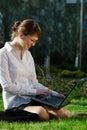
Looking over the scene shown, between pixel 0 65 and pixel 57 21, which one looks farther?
pixel 57 21

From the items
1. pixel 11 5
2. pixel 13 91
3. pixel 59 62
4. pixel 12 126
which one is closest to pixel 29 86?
pixel 13 91

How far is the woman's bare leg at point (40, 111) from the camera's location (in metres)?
6.60

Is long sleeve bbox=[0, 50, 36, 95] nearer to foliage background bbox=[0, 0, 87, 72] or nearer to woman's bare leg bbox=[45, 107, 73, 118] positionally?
woman's bare leg bbox=[45, 107, 73, 118]

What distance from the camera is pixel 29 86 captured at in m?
6.84

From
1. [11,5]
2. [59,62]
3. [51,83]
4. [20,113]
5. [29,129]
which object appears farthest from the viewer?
[59,62]

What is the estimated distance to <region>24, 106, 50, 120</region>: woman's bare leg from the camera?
6598mm

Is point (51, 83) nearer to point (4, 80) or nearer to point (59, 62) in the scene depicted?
point (4, 80)

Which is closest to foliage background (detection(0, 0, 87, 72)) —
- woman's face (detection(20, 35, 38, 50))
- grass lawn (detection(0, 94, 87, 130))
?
woman's face (detection(20, 35, 38, 50))

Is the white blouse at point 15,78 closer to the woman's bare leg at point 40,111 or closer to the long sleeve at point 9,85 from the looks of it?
the long sleeve at point 9,85

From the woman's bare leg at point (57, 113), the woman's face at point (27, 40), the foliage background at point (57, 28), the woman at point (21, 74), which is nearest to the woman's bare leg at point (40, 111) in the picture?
the woman at point (21, 74)

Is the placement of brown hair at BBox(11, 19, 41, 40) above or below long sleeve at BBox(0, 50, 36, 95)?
above

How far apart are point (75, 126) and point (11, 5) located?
109ft

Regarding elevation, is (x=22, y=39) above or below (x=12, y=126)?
above

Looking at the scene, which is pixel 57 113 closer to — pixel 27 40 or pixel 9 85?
pixel 9 85
